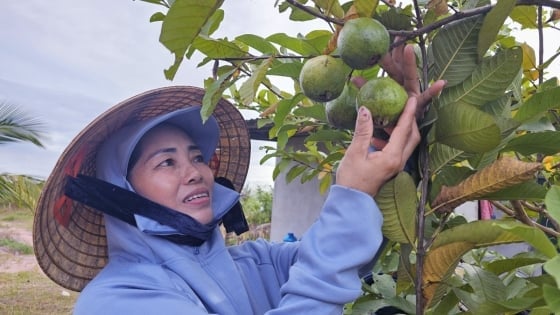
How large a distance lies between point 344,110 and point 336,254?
0.69 feet

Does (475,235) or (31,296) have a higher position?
(475,235)

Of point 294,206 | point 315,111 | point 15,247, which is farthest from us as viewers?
point 15,247

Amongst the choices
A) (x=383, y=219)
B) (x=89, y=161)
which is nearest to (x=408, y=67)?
(x=383, y=219)

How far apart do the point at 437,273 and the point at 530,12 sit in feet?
1.85

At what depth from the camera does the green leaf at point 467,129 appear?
618 mm

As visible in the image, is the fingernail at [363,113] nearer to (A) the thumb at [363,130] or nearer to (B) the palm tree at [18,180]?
(A) the thumb at [363,130]

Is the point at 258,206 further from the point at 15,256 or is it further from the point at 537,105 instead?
the point at 537,105

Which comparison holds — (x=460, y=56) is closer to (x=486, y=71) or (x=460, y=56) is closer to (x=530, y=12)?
(x=486, y=71)

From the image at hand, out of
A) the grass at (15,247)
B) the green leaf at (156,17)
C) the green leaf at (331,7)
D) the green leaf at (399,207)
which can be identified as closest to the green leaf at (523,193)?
the green leaf at (399,207)

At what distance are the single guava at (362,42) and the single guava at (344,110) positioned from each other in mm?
104

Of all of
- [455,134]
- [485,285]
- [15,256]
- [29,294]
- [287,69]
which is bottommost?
[15,256]

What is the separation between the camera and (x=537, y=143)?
0.70 m

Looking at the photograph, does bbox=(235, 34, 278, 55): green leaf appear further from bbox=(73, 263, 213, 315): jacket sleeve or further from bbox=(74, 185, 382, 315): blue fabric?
bbox=(73, 263, 213, 315): jacket sleeve

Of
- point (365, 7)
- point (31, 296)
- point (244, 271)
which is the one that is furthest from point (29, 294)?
point (365, 7)
